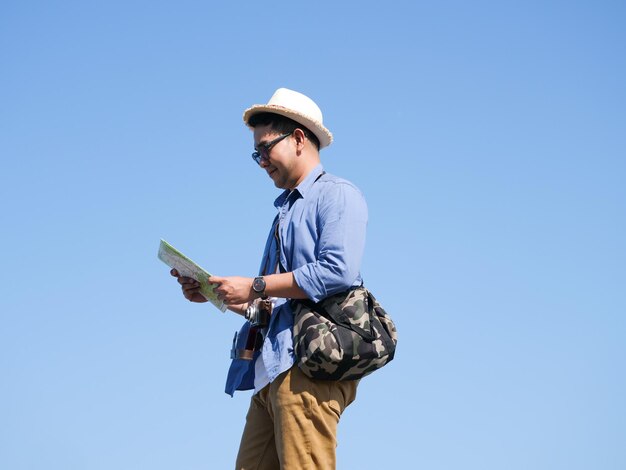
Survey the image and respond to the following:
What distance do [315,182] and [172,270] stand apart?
1.07 meters

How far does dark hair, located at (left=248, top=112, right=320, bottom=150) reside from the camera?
18.3 ft

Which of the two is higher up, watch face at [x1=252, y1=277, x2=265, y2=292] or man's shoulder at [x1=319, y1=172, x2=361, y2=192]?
man's shoulder at [x1=319, y1=172, x2=361, y2=192]

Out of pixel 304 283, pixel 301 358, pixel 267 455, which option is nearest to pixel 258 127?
pixel 304 283

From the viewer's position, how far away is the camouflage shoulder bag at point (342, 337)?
476 centimetres

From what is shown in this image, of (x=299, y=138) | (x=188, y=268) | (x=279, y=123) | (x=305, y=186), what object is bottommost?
(x=188, y=268)

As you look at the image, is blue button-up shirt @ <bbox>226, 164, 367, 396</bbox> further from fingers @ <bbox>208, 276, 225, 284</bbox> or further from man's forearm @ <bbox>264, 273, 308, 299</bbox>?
fingers @ <bbox>208, 276, 225, 284</bbox>

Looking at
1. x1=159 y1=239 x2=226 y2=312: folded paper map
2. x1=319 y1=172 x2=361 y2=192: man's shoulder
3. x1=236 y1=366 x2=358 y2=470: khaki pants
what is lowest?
x1=236 y1=366 x2=358 y2=470: khaki pants

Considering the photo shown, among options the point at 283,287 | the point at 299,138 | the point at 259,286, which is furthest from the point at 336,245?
the point at 299,138

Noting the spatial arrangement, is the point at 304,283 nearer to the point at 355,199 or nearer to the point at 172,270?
the point at 355,199

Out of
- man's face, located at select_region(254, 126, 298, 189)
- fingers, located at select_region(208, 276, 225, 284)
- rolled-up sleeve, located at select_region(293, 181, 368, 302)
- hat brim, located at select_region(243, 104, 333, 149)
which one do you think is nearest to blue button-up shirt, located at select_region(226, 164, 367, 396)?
rolled-up sleeve, located at select_region(293, 181, 368, 302)

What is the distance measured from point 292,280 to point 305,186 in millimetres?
767

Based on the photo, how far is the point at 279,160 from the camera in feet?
18.0

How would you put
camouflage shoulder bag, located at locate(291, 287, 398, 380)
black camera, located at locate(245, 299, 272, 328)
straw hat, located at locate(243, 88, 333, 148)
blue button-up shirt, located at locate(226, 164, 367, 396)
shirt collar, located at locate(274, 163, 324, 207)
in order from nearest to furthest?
camouflage shoulder bag, located at locate(291, 287, 398, 380) < blue button-up shirt, located at locate(226, 164, 367, 396) < black camera, located at locate(245, 299, 272, 328) < shirt collar, located at locate(274, 163, 324, 207) < straw hat, located at locate(243, 88, 333, 148)

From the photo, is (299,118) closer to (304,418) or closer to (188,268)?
(188,268)
